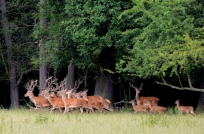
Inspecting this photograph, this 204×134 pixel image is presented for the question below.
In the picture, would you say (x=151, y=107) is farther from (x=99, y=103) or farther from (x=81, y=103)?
(x=81, y=103)

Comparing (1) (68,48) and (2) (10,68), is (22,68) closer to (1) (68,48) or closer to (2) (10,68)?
(2) (10,68)

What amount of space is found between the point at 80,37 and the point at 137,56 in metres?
2.85

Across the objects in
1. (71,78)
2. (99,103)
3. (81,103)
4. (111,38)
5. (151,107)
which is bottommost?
(151,107)

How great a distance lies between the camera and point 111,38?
21.8 m

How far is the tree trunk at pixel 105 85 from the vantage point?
24.8m

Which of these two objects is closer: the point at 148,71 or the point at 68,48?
the point at 148,71

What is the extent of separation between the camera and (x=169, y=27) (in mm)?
18344

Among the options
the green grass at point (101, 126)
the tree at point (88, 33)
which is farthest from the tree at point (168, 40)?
the tree at point (88, 33)

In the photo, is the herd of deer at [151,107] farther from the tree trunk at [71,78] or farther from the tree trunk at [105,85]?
the tree trunk at [71,78]

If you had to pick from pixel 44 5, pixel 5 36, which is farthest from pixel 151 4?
pixel 5 36

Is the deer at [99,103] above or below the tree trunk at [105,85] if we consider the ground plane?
below

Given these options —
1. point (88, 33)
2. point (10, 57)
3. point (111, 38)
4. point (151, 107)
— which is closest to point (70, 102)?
point (88, 33)

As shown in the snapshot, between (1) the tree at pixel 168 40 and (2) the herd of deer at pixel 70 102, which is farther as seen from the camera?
(2) the herd of deer at pixel 70 102

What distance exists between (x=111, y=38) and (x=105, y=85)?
354 centimetres
